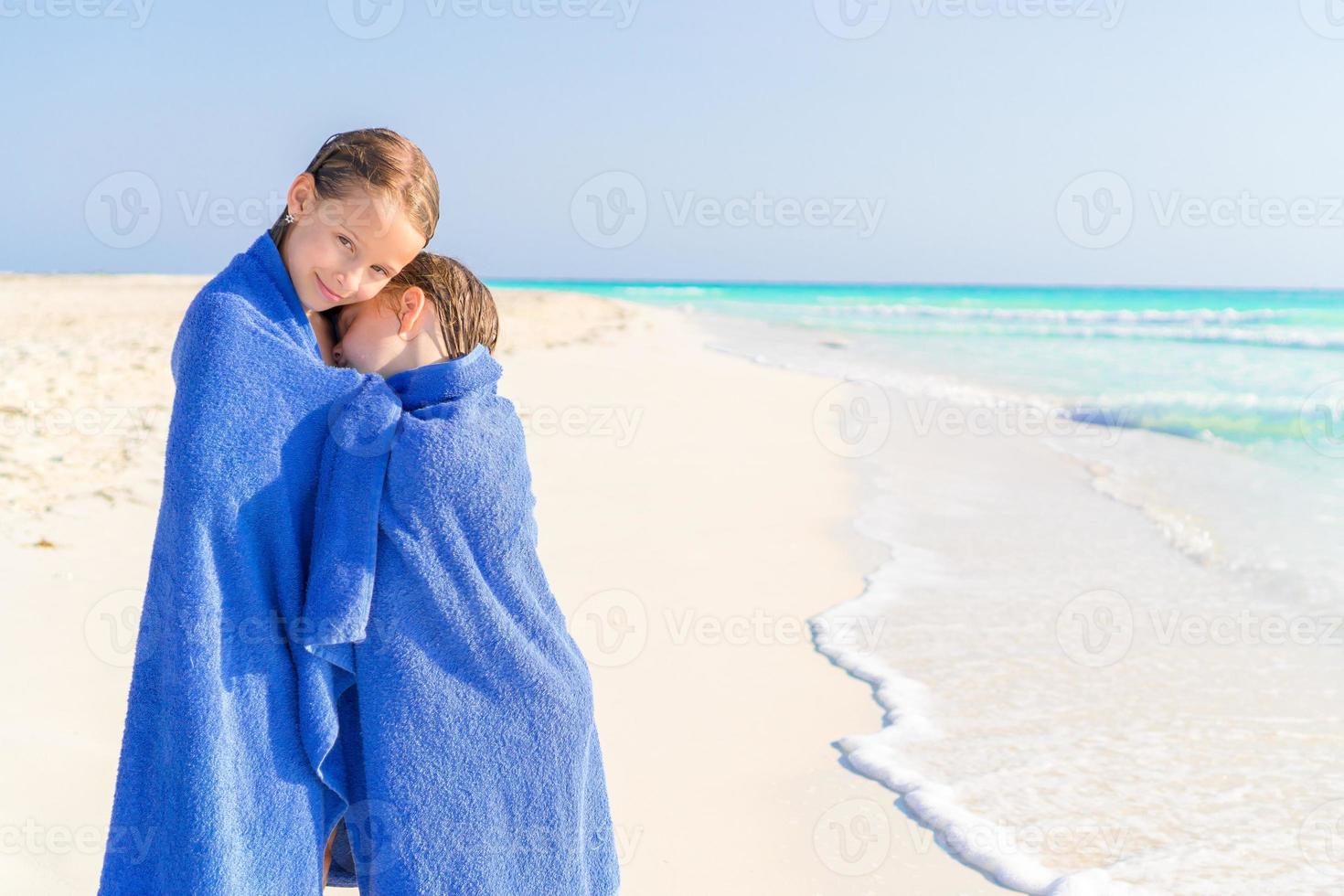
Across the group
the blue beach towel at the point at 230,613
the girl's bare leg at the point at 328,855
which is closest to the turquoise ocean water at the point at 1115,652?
the girl's bare leg at the point at 328,855

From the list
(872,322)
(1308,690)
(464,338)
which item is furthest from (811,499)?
(872,322)

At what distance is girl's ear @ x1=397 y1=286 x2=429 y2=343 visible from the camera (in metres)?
1.86

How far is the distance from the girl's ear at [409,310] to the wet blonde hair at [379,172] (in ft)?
0.33

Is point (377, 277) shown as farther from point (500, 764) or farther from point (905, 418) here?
point (905, 418)

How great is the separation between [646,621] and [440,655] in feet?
9.40

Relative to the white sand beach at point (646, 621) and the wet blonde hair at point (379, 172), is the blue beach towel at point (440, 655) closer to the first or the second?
the wet blonde hair at point (379, 172)

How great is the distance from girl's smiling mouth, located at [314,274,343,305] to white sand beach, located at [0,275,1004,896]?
5.80ft

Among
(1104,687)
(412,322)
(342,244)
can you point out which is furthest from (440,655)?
(1104,687)

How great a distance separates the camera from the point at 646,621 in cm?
460

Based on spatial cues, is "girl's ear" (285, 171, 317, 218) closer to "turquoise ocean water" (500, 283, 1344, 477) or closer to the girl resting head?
the girl resting head

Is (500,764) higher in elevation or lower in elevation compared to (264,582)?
lower

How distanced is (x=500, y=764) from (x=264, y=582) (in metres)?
0.50

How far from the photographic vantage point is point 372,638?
1.75 metres

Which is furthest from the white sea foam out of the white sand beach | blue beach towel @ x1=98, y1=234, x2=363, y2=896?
blue beach towel @ x1=98, y1=234, x2=363, y2=896
